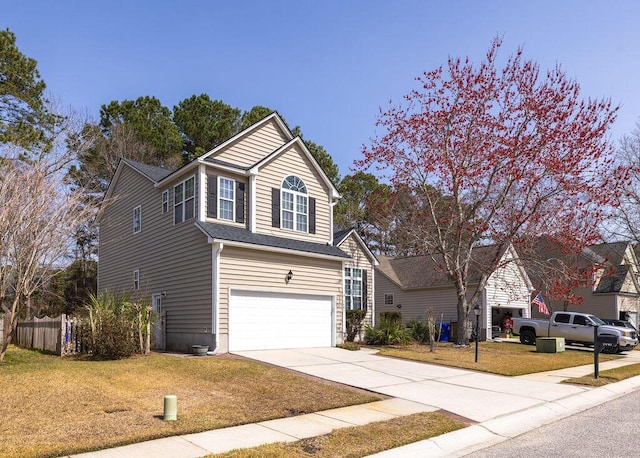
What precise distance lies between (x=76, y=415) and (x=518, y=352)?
19.4 meters

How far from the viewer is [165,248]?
21.1m

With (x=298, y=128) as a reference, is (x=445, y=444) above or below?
below

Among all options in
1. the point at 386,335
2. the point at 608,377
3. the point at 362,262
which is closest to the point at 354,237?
the point at 362,262

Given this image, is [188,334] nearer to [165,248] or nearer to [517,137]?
[165,248]

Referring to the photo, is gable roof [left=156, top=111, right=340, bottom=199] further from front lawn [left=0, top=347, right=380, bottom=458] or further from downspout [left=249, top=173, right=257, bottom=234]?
front lawn [left=0, top=347, right=380, bottom=458]

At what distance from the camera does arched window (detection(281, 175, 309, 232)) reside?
71.2ft

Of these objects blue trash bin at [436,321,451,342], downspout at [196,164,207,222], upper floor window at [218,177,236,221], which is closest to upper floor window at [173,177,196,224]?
downspout at [196,164,207,222]

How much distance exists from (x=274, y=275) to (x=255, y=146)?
5234 millimetres

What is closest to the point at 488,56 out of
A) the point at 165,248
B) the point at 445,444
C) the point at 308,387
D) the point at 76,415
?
the point at 165,248

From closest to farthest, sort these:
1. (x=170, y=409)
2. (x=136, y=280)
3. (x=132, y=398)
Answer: (x=170, y=409), (x=132, y=398), (x=136, y=280)

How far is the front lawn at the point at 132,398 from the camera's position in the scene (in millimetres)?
7914

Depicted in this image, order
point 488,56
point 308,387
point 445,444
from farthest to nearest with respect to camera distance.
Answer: point 488,56 < point 308,387 < point 445,444

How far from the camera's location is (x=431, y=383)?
1393 cm

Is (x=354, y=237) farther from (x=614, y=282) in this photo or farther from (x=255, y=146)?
(x=614, y=282)
